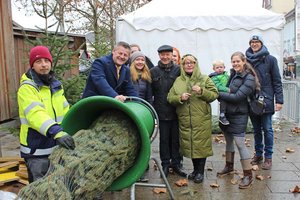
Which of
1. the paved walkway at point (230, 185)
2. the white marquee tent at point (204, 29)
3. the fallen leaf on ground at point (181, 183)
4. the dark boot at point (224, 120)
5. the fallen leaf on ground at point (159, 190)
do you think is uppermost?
the white marquee tent at point (204, 29)

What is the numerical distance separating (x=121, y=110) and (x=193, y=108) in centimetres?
197

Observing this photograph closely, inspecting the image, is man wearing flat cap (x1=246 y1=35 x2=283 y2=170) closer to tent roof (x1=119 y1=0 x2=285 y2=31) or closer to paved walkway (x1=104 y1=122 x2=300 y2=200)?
paved walkway (x1=104 y1=122 x2=300 y2=200)

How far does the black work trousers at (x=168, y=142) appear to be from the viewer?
557 cm

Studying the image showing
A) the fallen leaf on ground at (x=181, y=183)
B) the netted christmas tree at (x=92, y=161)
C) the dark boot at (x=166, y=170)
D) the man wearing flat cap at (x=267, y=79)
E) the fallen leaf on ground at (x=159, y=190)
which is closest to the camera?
the netted christmas tree at (x=92, y=161)

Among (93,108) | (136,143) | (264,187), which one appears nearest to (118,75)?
(93,108)

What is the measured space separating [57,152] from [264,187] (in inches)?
124

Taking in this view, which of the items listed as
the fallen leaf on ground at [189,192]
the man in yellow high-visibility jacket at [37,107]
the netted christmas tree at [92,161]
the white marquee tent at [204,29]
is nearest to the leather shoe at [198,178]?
the fallen leaf on ground at [189,192]

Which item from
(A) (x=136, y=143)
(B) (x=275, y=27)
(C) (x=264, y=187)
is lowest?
(C) (x=264, y=187)

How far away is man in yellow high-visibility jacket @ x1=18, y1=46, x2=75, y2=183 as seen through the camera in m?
3.42

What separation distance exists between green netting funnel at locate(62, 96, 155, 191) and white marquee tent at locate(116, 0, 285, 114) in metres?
6.46

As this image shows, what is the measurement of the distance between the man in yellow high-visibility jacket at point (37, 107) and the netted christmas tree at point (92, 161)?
39 cm

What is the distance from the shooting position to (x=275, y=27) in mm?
9750

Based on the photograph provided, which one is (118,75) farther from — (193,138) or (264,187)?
(264,187)

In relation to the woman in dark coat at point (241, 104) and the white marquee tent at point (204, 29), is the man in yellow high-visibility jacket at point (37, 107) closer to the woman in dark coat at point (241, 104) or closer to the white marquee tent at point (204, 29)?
the woman in dark coat at point (241, 104)
